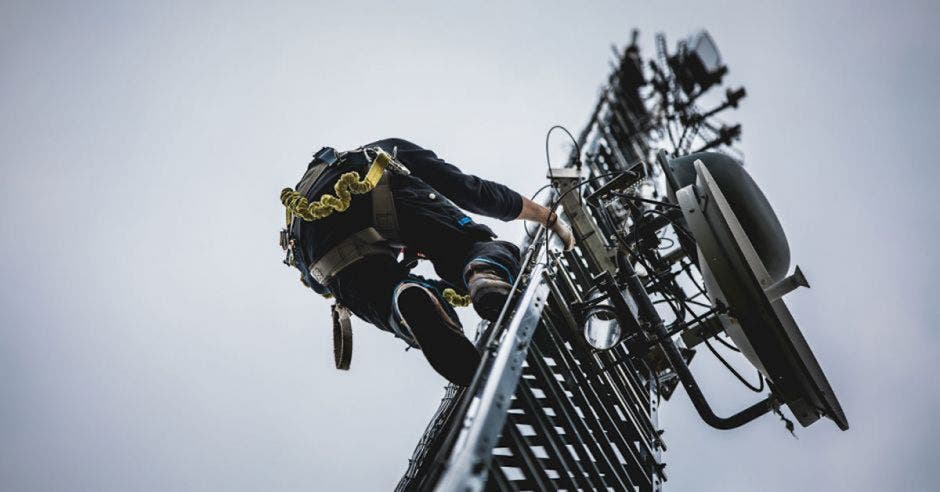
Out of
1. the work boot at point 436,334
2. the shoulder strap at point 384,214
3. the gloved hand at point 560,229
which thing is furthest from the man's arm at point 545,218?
the work boot at point 436,334

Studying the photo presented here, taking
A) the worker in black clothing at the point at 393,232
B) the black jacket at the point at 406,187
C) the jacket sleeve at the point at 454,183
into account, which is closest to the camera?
the worker in black clothing at the point at 393,232

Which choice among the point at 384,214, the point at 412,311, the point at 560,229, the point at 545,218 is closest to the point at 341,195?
the point at 384,214

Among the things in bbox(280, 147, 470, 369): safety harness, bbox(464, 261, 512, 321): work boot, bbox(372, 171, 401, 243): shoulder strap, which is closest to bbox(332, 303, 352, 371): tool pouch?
bbox(280, 147, 470, 369): safety harness

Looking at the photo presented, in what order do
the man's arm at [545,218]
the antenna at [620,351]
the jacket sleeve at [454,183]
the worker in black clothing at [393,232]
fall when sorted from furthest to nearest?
the man's arm at [545,218] → the jacket sleeve at [454,183] → the worker in black clothing at [393,232] → the antenna at [620,351]

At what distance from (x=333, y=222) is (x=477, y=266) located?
2.97ft

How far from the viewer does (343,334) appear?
3.36 m

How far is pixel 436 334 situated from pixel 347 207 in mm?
970

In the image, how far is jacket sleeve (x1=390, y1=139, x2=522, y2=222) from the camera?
3.26 m

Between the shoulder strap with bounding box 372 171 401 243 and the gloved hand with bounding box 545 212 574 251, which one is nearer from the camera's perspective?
the shoulder strap with bounding box 372 171 401 243

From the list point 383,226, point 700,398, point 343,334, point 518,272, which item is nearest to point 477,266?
point 518,272

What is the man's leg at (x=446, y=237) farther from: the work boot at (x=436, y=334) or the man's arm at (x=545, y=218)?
the man's arm at (x=545, y=218)

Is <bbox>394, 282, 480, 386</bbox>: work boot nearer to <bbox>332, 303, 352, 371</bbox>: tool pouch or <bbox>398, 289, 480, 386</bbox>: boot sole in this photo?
<bbox>398, 289, 480, 386</bbox>: boot sole

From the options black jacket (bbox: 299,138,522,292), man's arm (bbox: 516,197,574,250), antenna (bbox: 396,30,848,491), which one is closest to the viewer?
antenna (bbox: 396,30,848,491)

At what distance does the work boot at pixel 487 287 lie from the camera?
8.77ft
